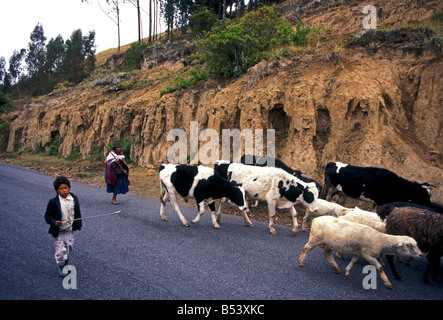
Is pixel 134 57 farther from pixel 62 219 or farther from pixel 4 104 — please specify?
pixel 62 219

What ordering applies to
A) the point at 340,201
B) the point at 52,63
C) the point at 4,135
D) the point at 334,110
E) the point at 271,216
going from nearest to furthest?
the point at 271,216 < the point at 340,201 < the point at 334,110 < the point at 4,135 < the point at 52,63

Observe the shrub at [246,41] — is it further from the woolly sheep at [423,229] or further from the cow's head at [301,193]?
the woolly sheep at [423,229]

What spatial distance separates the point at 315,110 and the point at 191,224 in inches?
311

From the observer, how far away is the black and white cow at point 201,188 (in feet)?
27.7

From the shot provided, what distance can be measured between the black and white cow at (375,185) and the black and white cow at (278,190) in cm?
183

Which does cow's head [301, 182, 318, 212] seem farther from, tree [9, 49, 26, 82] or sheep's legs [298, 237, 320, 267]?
tree [9, 49, 26, 82]

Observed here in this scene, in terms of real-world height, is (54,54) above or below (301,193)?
above

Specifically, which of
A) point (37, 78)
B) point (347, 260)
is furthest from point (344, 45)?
point (37, 78)

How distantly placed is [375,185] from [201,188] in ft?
17.4

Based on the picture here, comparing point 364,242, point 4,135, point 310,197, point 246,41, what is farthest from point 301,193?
point 4,135

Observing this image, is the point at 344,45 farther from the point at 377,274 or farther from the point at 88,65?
the point at 88,65

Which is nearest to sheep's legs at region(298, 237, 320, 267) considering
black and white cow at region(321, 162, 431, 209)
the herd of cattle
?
the herd of cattle

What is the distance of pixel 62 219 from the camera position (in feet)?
16.9

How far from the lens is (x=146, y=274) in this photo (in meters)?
5.34
